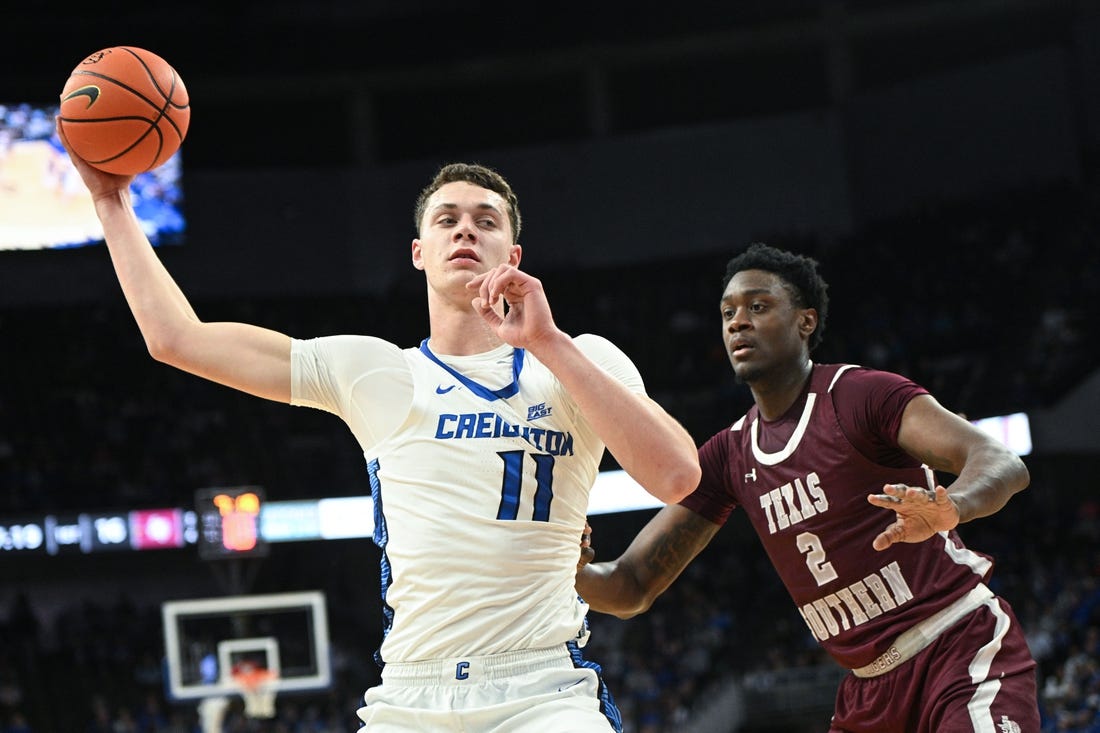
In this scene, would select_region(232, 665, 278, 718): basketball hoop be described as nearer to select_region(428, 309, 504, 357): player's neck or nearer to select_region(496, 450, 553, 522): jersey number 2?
select_region(428, 309, 504, 357): player's neck

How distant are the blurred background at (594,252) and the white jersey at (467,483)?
15.7m

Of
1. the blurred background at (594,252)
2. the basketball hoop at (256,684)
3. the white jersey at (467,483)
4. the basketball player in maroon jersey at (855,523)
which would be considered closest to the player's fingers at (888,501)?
the basketball player in maroon jersey at (855,523)

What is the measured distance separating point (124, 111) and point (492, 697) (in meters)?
1.99

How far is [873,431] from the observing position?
4.59 meters

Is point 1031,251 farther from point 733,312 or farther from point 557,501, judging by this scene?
point 557,501

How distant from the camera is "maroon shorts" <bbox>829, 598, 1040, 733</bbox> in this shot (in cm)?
418

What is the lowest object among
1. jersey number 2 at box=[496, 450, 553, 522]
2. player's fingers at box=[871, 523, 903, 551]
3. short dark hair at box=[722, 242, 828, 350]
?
player's fingers at box=[871, 523, 903, 551]

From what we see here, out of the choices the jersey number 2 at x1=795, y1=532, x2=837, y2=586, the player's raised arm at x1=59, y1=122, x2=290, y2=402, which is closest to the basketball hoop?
the jersey number 2 at x1=795, y1=532, x2=837, y2=586

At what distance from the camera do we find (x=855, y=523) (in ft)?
15.2

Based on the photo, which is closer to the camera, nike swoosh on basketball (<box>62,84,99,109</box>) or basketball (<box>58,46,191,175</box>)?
basketball (<box>58,46,191,175</box>)

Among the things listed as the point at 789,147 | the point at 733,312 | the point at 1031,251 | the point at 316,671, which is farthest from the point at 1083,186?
the point at 733,312

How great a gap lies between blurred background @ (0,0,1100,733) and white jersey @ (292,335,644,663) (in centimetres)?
1570

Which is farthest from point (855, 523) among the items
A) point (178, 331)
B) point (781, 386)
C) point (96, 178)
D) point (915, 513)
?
point (96, 178)

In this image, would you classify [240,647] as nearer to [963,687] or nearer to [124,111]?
[963,687]
